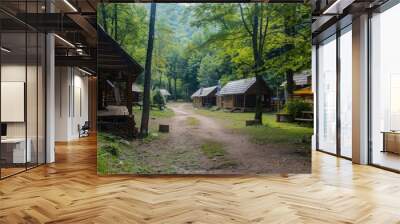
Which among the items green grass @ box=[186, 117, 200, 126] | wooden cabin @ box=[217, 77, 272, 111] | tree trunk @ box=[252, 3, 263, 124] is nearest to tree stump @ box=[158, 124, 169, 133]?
green grass @ box=[186, 117, 200, 126]

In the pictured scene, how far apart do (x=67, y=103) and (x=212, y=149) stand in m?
8.88

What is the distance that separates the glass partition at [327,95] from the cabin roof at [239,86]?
4.06 meters

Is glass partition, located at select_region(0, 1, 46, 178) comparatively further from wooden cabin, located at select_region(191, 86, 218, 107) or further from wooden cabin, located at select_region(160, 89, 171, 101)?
wooden cabin, located at select_region(191, 86, 218, 107)

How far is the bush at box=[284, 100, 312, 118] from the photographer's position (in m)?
6.60

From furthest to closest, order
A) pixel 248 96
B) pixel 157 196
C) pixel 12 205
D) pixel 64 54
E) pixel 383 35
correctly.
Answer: pixel 64 54 → pixel 383 35 → pixel 248 96 → pixel 157 196 → pixel 12 205

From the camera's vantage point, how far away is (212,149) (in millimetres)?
6457

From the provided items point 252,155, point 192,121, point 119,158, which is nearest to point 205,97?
point 192,121

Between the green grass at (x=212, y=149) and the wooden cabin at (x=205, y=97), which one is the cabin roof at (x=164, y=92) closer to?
the wooden cabin at (x=205, y=97)

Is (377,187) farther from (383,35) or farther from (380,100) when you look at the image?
(383,35)

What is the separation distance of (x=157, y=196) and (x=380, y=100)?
197 inches

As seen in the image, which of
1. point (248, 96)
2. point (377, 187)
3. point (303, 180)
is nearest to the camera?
point (377, 187)

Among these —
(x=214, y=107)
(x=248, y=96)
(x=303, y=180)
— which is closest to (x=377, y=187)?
(x=303, y=180)

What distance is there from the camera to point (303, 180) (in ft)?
20.3

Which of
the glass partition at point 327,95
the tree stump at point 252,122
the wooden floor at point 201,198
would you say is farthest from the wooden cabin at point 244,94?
the glass partition at point 327,95
